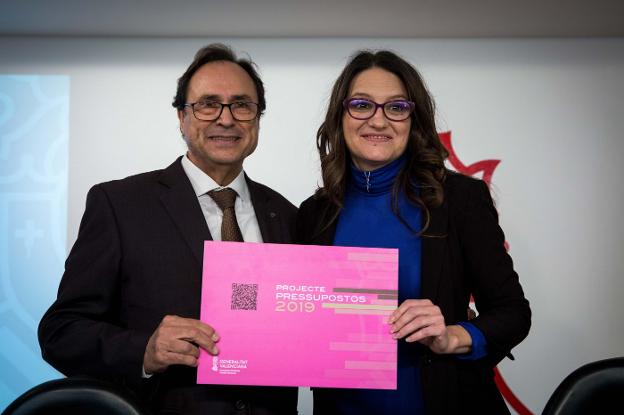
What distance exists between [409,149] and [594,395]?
3.40 ft

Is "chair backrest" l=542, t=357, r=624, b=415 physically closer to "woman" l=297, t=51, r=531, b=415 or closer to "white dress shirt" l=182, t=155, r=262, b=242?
"woman" l=297, t=51, r=531, b=415

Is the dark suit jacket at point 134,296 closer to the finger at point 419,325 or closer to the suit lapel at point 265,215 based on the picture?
the suit lapel at point 265,215

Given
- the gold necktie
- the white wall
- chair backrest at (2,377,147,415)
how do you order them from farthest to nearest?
1. the white wall
2. the gold necktie
3. chair backrest at (2,377,147,415)

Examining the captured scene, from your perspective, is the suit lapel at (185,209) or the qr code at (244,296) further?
the suit lapel at (185,209)

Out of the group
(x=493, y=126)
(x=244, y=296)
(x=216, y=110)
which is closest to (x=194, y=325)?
(x=244, y=296)

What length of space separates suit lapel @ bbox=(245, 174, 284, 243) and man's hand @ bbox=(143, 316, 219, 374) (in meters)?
0.56

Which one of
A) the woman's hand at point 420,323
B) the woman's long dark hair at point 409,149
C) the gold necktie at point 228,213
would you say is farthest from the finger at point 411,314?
the gold necktie at point 228,213

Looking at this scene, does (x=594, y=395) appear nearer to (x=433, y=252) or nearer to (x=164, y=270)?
(x=433, y=252)

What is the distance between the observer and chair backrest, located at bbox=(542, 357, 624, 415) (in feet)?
4.93

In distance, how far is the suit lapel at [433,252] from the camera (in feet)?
6.32

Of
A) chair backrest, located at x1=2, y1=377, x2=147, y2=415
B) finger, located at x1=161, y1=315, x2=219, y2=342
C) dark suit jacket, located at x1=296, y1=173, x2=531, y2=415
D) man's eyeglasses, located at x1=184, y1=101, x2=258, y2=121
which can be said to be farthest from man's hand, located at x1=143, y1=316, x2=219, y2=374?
man's eyeglasses, located at x1=184, y1=101, x2=258, y2=121

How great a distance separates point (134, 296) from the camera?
1.98m

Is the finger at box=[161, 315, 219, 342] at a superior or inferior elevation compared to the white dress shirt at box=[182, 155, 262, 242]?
inferior

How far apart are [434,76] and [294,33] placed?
39.0 inches
